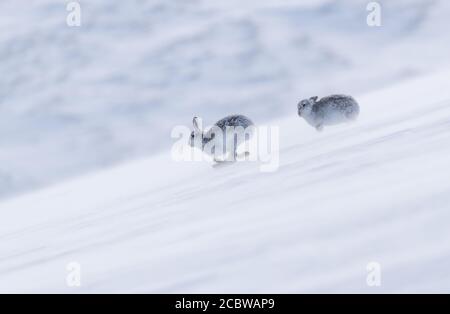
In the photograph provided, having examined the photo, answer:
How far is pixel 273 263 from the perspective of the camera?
258 cm

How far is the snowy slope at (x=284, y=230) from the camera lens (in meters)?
2.42

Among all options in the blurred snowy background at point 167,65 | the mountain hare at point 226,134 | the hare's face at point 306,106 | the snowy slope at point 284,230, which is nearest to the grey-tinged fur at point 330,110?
the hare's face at point 306,106

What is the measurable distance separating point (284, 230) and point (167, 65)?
15601 mm

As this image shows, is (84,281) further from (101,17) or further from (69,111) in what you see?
(101,17)

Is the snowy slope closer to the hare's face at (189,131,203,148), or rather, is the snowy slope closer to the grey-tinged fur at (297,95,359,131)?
the hare's face at (189,131,203,148)

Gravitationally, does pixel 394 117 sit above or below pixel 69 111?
below

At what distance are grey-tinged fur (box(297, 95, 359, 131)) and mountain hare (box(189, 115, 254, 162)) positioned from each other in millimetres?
761

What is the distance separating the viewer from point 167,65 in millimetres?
18281

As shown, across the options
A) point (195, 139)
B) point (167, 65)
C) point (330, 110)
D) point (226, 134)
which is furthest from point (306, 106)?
point (167, 65)

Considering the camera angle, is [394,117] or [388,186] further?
[394,117]

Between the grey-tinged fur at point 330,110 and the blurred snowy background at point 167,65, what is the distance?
21.3ft

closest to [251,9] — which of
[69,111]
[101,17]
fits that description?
[101,17]

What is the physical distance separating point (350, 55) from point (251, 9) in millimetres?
4615
